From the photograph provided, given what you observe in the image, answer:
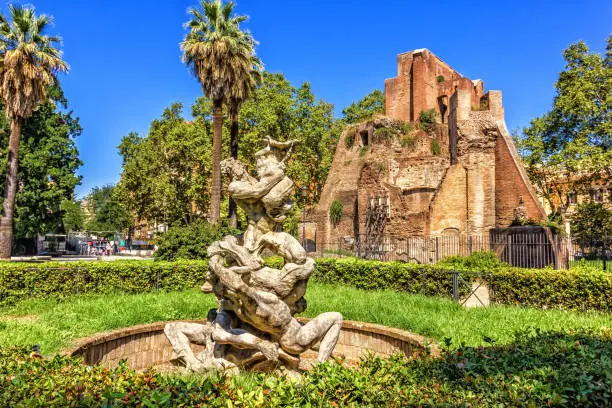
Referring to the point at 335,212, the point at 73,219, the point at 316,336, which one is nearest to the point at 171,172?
the point at 335,212

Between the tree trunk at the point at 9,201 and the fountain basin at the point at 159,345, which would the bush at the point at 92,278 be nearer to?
the fountain basin at the point at 159,345

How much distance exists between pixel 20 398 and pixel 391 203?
27809 mm

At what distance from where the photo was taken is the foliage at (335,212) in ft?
112

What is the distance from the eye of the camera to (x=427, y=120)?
116 feet

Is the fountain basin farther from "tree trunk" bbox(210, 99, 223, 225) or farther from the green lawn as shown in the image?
"tree trunk" bbox(210, 99, 223, 225)

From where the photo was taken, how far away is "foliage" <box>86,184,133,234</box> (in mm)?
48853

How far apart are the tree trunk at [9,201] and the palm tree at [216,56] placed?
25.4ft

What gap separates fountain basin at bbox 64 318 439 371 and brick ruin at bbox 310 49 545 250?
62.0 ft

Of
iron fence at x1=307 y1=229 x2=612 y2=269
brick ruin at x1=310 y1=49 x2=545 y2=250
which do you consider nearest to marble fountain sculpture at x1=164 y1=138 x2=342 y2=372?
iron fence at x1=307 y1=229 x2=612 y2=269

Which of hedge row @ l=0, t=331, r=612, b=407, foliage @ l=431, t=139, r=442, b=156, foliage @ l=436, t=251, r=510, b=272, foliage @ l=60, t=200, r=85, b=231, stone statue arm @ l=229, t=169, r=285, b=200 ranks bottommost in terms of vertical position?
hedge row @ l=0, t=331, r=612, b=407

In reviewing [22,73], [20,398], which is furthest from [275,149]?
[22,73]

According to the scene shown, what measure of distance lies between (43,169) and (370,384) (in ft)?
98.4

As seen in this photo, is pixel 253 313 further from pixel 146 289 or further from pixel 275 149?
pixel 146 289

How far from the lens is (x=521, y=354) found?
4.03 m
